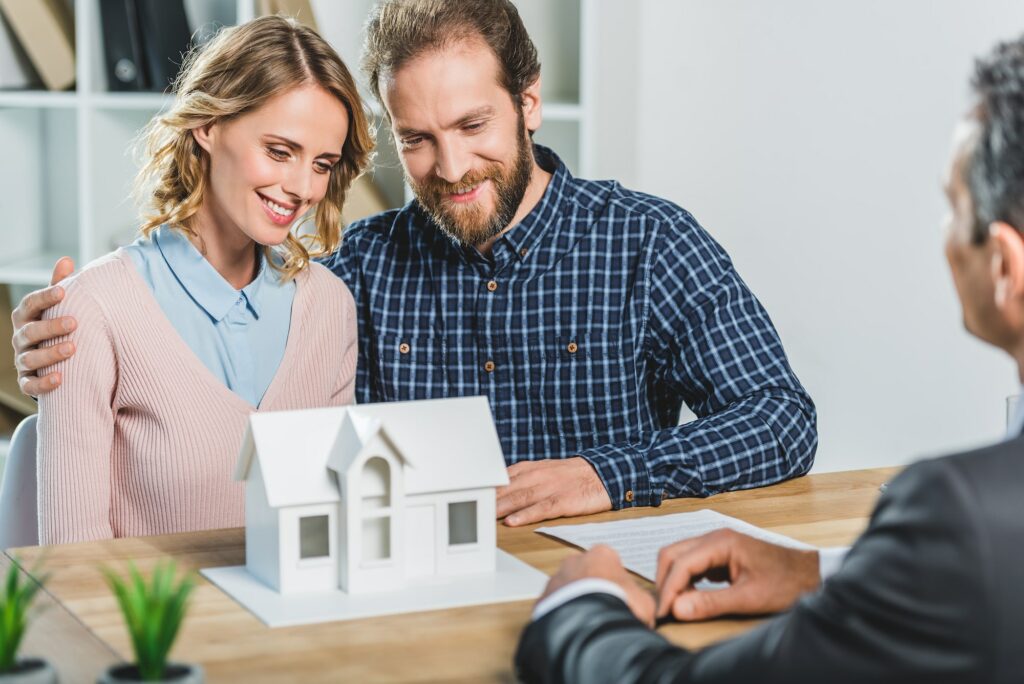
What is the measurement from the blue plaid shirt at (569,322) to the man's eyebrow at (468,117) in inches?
7.4

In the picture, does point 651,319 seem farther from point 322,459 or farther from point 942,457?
point 942,457

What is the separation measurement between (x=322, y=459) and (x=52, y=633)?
11.8 inches

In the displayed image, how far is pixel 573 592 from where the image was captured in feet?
3.71

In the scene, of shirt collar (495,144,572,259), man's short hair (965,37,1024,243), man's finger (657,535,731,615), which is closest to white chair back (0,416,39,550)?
shirt collar (495,144,572,259)

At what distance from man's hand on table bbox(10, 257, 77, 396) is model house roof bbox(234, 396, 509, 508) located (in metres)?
0.43

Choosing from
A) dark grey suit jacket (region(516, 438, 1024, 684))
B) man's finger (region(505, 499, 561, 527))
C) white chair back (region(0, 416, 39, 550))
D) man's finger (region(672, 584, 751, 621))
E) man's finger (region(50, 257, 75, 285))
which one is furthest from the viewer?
man's finger (region(50, 257, 75, 285))

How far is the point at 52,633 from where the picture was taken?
3.92 ft

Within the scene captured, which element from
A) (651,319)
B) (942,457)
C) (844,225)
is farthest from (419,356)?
(942,457)

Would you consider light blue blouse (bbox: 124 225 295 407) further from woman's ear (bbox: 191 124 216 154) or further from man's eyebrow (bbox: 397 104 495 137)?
man's eyebrow (bbox: 397 104 495 137)

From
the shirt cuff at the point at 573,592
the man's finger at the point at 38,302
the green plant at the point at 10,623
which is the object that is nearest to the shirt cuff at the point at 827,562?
the shirt cuff at the point at 573,592

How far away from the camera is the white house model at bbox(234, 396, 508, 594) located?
129cm

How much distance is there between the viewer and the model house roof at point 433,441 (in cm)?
129

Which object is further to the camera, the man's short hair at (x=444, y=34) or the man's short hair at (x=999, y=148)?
the man's short hair at (x=444, y=34)

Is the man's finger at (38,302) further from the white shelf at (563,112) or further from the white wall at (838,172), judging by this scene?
the white wall at (838,172)
